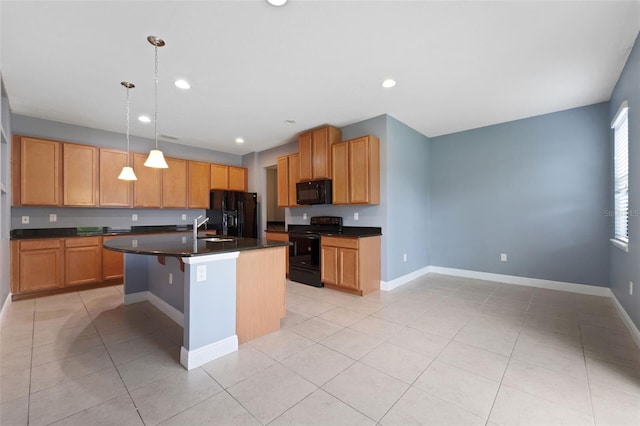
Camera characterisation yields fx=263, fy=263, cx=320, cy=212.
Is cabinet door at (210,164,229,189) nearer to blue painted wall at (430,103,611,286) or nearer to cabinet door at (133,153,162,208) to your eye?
cabinet door at (133,153,162,208)

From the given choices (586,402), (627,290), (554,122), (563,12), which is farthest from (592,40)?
(586,402)

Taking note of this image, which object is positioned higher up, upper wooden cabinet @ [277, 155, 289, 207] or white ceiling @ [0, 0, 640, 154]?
white ceiling @ [0, 0, 640, 154]

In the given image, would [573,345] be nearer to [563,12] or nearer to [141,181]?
[563,12]

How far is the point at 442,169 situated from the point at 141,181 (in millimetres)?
5500

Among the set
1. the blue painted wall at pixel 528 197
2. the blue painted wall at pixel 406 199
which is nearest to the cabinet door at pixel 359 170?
the blue painted wall at pixel 406 199

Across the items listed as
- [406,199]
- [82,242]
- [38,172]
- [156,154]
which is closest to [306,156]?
[406,199]

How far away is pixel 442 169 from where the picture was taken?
4.94 meters

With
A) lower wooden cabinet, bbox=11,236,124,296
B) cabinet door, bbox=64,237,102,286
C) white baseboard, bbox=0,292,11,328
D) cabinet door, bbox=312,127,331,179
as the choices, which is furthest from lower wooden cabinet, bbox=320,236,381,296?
white baseboard, bbox=0,292,11,328

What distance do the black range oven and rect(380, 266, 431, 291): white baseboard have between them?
0.95 m

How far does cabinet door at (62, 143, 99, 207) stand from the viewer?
13.0 feet

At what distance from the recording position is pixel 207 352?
6.53 ft

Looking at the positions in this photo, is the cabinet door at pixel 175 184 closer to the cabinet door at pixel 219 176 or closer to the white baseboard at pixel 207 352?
the cabinet door at pixel 219 176

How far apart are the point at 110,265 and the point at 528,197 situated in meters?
6.61

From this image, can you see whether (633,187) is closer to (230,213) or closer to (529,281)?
(529,281)
